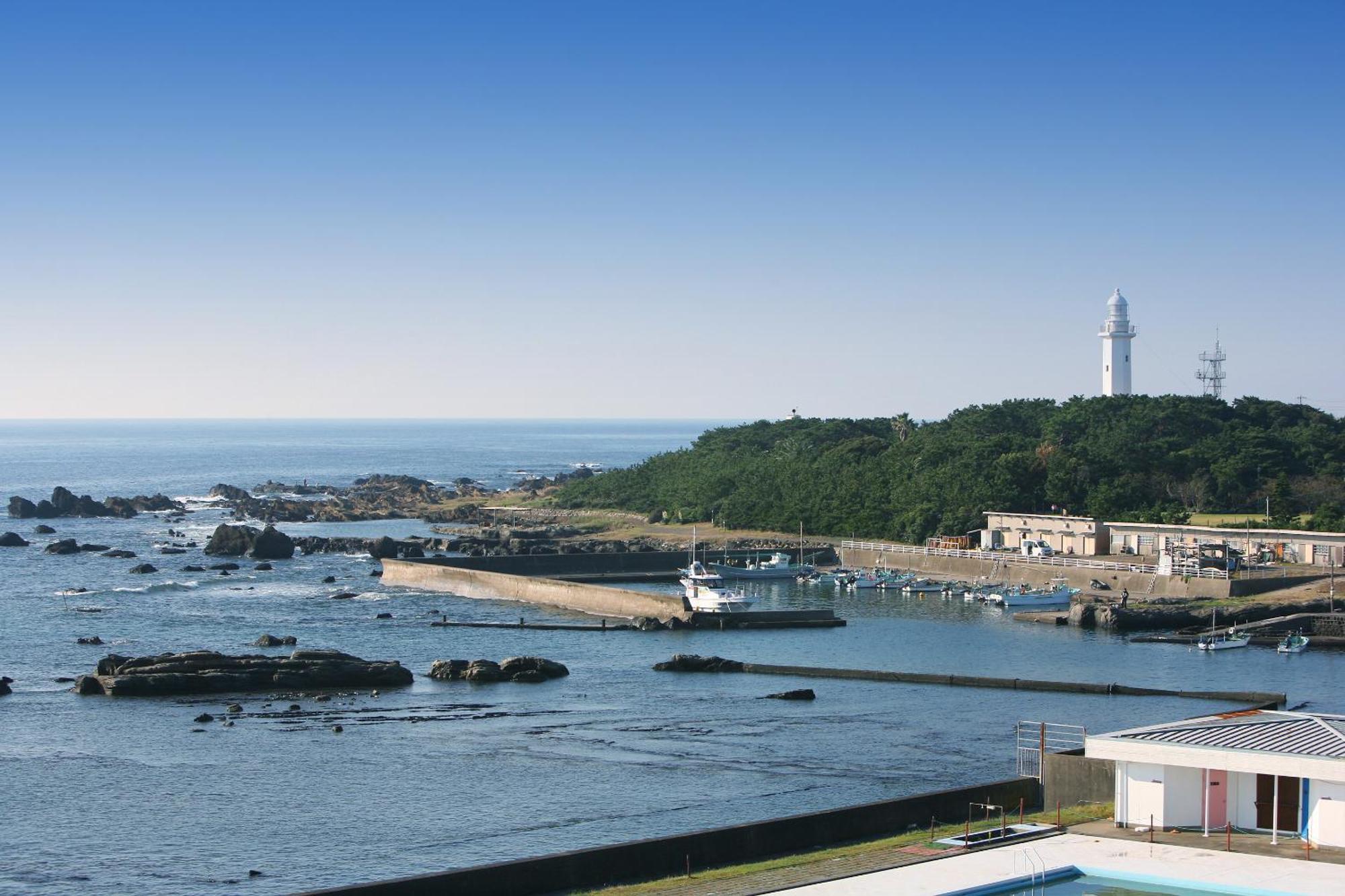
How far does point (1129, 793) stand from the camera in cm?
2370

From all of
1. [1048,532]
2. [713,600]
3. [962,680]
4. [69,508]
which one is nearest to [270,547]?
[713,600]

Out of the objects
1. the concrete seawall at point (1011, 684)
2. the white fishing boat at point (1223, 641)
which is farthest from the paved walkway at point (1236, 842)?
the white fishing boat at point (1223, 641)

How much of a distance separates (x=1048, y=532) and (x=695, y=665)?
3612 cm

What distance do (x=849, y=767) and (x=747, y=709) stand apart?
28.8 ft

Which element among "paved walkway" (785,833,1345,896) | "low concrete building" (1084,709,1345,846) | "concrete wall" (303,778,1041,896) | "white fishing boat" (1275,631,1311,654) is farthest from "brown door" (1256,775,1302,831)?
"white fishing boat" (1275,631,1311,654)

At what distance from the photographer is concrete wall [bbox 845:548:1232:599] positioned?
67.4m

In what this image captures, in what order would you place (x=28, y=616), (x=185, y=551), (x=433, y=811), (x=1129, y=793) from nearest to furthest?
(x=1129, y=793), (x=433, y=811), (x=28, y=616), (x=185, y=551)

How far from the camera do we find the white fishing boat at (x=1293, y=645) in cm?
5634

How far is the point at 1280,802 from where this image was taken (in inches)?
883

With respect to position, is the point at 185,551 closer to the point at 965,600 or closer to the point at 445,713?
the point at 965,600

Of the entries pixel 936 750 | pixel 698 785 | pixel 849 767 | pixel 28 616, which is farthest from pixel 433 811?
pixel 28 616

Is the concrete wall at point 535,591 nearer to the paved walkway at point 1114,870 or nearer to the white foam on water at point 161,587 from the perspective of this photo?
the white foam on water at point 161,587

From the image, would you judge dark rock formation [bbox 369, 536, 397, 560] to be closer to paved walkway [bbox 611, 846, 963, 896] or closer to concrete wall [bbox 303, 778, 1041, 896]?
concrete wall [bbox 303, 778, 1041, 896]

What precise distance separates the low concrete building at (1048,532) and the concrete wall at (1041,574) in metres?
3.97
